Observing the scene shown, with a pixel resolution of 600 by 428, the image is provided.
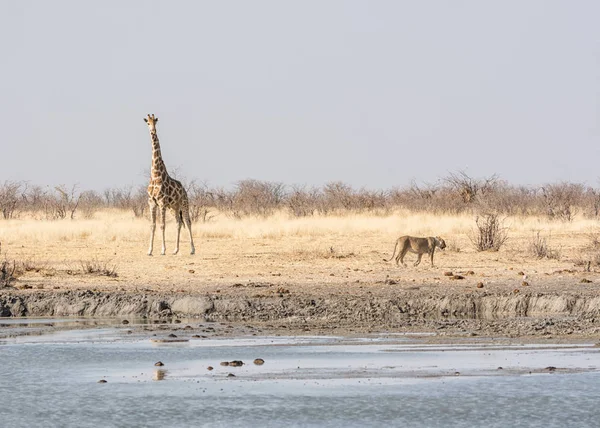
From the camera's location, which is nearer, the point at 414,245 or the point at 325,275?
the point at 325,275

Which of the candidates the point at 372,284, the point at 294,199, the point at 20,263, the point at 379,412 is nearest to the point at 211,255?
the point at 20,263

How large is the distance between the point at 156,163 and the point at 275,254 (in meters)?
4.05

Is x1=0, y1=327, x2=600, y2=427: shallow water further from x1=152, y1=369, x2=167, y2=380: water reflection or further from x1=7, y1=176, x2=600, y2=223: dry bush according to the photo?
x1=7, y1=176, x2=600, y2=223: dry bush

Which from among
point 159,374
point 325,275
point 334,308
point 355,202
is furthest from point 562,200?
point 159,374

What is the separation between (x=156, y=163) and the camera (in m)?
28.0

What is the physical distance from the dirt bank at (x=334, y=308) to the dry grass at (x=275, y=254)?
206 centimetres

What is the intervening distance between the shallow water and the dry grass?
6.89 m

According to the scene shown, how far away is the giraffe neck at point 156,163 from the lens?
2791cm

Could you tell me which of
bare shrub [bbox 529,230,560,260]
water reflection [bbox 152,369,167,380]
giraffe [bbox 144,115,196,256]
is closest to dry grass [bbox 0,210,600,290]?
bare shrub [bbox 529,230,560,260]

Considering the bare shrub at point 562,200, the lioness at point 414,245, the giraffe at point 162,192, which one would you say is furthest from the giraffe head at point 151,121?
the bare shrub at point 562,200

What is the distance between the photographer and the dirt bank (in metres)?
15.5

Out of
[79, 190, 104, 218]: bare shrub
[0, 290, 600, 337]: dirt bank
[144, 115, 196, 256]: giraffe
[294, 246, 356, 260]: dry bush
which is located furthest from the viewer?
[79, 190, 104, 218]: bare shrub

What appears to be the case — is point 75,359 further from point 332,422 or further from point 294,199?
point 294,199

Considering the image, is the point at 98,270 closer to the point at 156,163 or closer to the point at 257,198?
the point at 156,163
